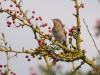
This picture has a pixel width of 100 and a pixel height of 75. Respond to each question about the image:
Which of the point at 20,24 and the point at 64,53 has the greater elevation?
the point at 20,24

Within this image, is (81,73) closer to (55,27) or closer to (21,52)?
(21,52)

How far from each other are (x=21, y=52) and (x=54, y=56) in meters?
1.03

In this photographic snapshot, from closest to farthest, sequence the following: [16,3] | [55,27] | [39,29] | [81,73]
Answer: [81,73], [39,29], [16,3], [55,27]

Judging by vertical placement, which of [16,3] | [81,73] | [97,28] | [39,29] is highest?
[16,3]

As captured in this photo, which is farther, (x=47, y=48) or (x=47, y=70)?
(x=47, y=48)

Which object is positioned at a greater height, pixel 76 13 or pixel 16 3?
pixel 16 3

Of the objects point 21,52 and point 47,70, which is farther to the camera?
point 21,52

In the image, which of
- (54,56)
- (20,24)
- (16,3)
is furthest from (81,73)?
(16,3)

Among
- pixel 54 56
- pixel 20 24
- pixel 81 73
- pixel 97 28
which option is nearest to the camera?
pixel 97 28

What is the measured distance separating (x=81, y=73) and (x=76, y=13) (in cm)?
490

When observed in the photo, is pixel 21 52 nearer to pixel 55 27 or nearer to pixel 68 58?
pixel 68 58

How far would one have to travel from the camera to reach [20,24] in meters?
8.97

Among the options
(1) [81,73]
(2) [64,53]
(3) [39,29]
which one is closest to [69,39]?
(2) [64,53]

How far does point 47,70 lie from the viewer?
296 centimetres
